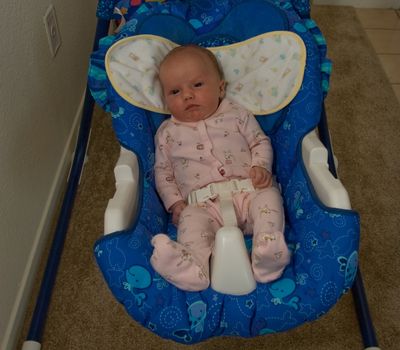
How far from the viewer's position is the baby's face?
115 centimetres

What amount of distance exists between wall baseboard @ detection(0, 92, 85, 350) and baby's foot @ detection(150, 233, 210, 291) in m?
0.58

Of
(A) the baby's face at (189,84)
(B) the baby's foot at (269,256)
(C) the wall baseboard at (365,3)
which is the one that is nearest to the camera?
(B) the baby's foot at (269,256)

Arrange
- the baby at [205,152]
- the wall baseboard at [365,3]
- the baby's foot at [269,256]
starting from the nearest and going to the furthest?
1. the baby's foot at [269,256]
2. the baby at [205,152]
3. the wall baseboard at [365,3]

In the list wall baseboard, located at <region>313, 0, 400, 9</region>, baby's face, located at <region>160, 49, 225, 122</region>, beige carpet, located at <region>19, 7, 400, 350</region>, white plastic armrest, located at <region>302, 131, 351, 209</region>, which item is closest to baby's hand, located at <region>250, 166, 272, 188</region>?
white plastic armrest, located at <region>302, 131, 351, 209</region>

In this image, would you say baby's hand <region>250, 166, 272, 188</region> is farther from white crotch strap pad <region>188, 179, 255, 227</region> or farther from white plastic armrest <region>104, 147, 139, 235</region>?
white plastic armrest <region>104, 147, 139, 235</region>

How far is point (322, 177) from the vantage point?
988 millimetres

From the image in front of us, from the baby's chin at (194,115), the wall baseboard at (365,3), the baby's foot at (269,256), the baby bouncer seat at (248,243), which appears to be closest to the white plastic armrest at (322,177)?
the baby bouncer seat at (248,243)

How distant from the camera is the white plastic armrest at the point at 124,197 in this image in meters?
0.92

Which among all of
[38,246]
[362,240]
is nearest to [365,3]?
[362,240]

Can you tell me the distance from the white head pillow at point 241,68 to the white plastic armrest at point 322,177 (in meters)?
0.17

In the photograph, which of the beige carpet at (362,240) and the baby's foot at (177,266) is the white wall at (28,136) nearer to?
the beige carpet at (362,240)

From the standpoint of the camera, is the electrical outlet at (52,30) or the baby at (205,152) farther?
the electrical outlet at (52,30)

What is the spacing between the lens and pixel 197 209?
106 centimetres

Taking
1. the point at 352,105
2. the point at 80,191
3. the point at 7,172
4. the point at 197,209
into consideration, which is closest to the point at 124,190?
the point at 197,209
